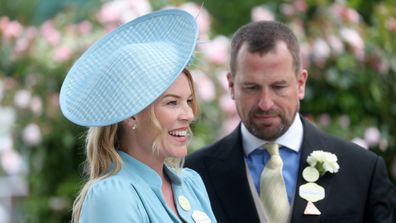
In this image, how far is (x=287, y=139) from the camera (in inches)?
149

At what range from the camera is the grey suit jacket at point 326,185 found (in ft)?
12.1

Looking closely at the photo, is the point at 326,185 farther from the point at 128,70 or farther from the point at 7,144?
the point at 7,144

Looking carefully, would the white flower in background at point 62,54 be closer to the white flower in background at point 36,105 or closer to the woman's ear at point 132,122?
the white flower in background at point 36,105

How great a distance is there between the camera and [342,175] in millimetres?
3791

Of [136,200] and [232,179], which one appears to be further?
[232,179]

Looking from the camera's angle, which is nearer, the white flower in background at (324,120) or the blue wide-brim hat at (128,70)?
the blue wide-brim hat at (128,70)

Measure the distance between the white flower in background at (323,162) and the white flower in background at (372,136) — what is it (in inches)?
85.2

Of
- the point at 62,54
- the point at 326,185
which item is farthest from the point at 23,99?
the point at 326,185

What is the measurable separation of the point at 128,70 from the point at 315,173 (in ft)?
4.13

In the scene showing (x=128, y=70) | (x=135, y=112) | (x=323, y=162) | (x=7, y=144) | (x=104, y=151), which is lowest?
(x=7, y=144)

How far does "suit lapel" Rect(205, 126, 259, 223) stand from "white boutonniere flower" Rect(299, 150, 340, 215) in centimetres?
21

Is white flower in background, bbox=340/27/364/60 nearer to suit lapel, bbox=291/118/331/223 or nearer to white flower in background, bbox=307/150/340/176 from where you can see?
suit lapel, bbox=291/118/331/223

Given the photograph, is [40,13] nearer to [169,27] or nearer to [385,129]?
[385,129]

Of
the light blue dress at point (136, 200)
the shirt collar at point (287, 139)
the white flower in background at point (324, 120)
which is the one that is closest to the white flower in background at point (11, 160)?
the white flower in background at point (324, 120)
